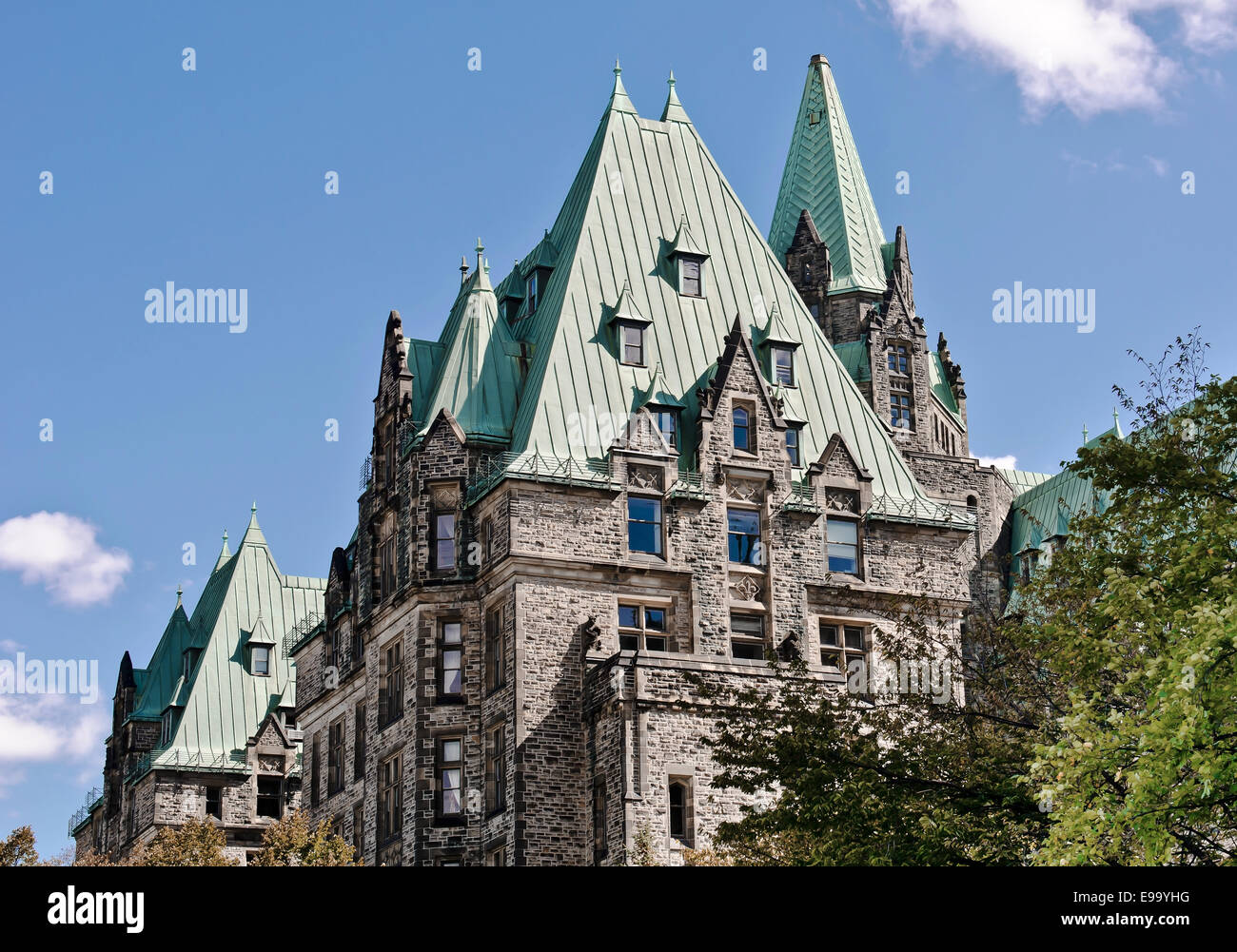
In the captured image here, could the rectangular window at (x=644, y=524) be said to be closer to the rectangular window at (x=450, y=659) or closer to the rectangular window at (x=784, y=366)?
the rectangular window at (x=450, y=659)

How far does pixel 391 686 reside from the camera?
62.7 meters

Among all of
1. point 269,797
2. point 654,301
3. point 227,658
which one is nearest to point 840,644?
point 654,301

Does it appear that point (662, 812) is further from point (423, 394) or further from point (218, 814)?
point (218, 814)

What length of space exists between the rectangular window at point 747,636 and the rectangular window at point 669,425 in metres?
5.78

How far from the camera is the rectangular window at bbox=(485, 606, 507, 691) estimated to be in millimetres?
59031

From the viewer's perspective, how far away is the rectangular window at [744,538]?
205 ft

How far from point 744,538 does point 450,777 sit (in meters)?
11.7

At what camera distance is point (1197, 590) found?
27.5 metres

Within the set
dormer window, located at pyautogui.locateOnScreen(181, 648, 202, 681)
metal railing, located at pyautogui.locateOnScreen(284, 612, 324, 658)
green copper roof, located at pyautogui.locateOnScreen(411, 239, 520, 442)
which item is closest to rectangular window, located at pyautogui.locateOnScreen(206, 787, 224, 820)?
metal railing, located at pyautogui.locateOnScreen(284, 612, 324, 658)

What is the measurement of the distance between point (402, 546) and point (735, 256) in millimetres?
16029

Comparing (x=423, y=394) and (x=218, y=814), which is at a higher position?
(x=423, y=394)

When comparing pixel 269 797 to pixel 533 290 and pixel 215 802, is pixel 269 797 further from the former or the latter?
pixel 533 290
